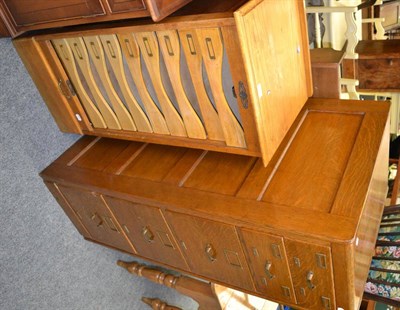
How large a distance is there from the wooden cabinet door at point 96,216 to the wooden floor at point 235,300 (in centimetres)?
36

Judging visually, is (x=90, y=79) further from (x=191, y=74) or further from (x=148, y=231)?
(x=148, y=231)

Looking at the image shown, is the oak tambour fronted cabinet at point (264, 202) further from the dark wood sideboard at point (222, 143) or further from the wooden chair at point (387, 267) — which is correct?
the wooden chair at point (387, 267)

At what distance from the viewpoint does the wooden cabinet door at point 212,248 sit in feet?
3.07

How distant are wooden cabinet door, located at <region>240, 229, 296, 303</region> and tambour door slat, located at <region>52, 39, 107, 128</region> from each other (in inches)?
24.4

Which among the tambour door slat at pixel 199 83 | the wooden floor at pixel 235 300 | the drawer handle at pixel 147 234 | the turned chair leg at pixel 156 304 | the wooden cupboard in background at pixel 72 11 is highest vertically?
the wooden cupboard in background at pixel 72 11

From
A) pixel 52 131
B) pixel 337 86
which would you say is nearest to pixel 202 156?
pixel 337 86

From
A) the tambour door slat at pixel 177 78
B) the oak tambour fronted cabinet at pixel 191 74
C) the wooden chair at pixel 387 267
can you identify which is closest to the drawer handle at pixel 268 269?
the oak tambour fronted cabinet at pixel 191 74

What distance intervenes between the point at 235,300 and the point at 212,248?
524 mm

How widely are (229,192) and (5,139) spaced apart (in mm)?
758

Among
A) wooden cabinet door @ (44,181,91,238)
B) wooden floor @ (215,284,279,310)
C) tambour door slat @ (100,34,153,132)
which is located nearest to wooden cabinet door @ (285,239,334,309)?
wooden floor @ (215,284,279,310)

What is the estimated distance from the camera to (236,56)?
770mm

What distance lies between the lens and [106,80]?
1.03m

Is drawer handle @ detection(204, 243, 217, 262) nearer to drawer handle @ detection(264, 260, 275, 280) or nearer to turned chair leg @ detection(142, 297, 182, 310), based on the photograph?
drawer handle @ detection(264, 260, 275, 280)

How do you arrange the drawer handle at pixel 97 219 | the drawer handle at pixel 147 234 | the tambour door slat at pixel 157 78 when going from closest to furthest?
the tambour door slat at pixel 157 78 < the drawer handle at pixel 147 234 < the drawer handle at pixel 97 219
